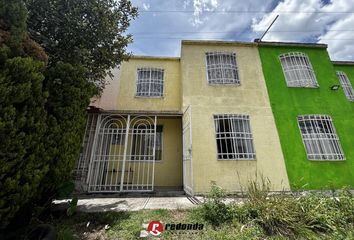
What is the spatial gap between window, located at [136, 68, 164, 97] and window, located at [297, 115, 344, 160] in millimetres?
6743

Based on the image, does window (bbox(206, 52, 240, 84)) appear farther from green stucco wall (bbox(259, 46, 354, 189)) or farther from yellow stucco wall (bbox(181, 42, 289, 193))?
green stucco wall (bbox(259, 46, 354, 189))

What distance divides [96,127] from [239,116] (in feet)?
19.8

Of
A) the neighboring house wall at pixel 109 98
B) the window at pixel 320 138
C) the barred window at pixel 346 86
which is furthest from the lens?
the barred window at pixel 346 86

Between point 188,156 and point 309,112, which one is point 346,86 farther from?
point 188,156

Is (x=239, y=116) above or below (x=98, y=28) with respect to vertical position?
below

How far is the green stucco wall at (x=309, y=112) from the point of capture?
703 cm

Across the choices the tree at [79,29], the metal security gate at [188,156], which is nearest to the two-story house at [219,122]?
the metal security gate at [188,156]

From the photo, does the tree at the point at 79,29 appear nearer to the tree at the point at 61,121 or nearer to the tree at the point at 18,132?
the tree at the point at 61,121

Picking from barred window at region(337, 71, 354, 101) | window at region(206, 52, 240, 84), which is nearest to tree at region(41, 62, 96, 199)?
window at region(206, 52, 240, 84)

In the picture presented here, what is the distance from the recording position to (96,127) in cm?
731

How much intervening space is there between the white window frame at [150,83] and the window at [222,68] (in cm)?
262

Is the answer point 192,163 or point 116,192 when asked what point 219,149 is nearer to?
point 192,163

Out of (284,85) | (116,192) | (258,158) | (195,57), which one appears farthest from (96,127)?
(284,85)

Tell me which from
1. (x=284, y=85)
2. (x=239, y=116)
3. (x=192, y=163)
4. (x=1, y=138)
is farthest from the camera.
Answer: (x=284, y=85)
